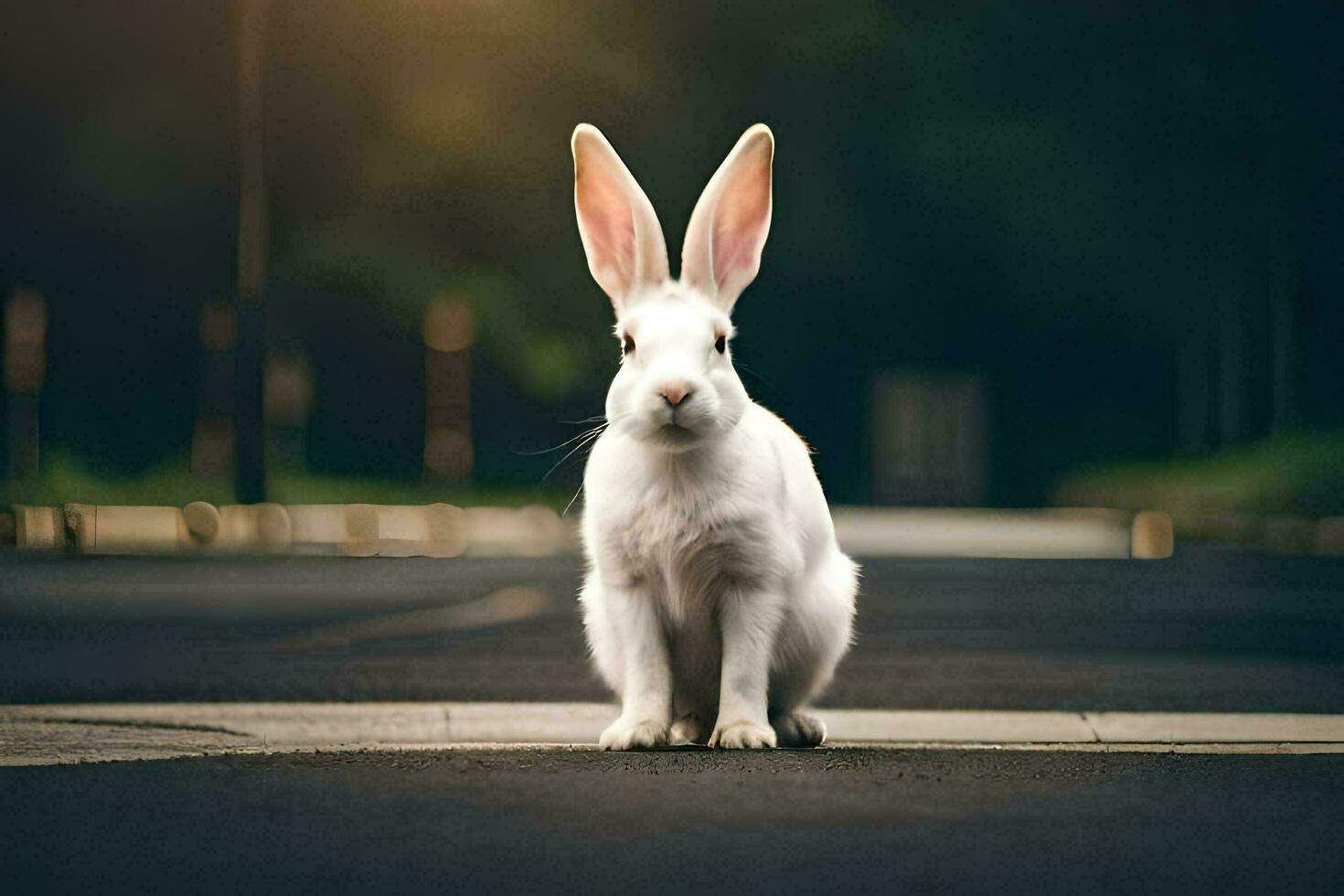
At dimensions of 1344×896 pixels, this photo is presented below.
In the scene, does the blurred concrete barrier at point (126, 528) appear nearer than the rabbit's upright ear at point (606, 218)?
No

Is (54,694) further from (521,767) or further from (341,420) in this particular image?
(341,420)

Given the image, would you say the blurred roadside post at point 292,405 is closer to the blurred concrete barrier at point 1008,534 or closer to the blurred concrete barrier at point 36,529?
the blurred concrete barrier at point 1008,534

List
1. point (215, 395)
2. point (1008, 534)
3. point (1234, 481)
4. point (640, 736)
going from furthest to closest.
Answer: point (215, 395)
point (1234, 481)
point (1008, 534)
point (640, 736)

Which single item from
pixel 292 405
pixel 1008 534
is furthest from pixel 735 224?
pixel 292 405

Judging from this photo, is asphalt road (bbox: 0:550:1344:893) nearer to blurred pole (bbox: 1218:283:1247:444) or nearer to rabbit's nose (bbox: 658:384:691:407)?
rabbit's nose (bbox: 658:384:691:407)

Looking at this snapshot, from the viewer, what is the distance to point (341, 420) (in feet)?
118

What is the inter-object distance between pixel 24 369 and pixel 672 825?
2878 centimetres

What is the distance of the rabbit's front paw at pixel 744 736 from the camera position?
6.38m

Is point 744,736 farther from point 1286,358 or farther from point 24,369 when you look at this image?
point 24,369

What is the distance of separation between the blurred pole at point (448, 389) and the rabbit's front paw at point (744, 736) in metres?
30.1

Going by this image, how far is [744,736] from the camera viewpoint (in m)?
6.38

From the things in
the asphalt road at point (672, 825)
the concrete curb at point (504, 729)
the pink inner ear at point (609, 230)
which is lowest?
the concrete curb at point (504, 729)

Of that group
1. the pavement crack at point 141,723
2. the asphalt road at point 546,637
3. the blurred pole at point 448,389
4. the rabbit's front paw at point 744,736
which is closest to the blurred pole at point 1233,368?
the blurred pole at point 448,389

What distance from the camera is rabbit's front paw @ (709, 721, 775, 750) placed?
6375 mm
